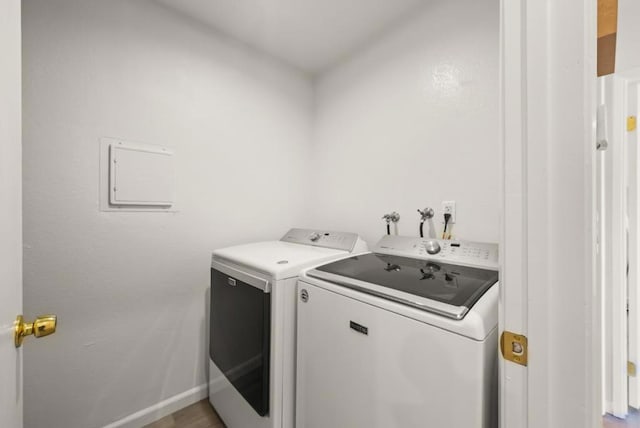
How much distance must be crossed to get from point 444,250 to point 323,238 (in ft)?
2.35

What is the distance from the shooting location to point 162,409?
58.4 inches

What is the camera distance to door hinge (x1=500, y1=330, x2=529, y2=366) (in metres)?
0.53

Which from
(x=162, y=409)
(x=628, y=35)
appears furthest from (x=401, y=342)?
(x=628, y=35)

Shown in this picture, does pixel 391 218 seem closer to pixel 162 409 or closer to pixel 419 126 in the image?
pixel 419 126

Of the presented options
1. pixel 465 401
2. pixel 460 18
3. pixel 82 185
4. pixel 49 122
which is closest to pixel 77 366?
pixel 82 185

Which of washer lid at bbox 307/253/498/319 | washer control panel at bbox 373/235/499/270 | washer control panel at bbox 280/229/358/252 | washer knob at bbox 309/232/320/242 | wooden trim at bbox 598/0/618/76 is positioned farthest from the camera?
washer knob at bbox 309/232/320/242

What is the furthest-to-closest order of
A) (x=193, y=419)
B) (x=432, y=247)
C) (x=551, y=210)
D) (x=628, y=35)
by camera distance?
(x=193, y=419) → (x=432, y=247) → (x=628, y=35) → (x=551, y=210)

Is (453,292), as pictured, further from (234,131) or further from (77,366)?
(77,366)

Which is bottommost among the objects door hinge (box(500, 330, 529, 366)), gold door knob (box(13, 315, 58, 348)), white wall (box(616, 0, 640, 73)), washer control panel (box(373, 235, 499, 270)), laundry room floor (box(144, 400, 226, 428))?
laundry room floor (box(144, 400, 226, 428))

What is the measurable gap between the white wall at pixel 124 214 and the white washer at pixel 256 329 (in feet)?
0.88

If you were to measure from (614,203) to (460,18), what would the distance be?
139cm

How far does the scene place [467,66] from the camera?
4.39 ft

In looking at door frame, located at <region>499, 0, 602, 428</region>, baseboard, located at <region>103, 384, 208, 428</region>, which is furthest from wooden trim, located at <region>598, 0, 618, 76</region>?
baseboard, located at <region>103, 384, 208, 428</region>

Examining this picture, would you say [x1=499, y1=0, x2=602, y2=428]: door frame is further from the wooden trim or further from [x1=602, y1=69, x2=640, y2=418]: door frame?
[x1=602, y1=69, x2=640, y2=418]: door frame
